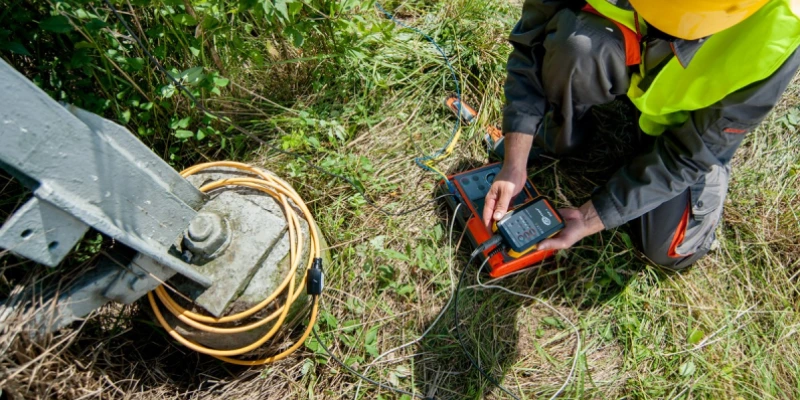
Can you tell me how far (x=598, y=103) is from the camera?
1916 mm

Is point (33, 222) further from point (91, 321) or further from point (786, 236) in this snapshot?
point (786, 236)

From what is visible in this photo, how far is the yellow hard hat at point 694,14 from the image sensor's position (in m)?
1.26

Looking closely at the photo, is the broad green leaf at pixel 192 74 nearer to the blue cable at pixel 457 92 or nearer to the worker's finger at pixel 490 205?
the blue cable at pixel 457 92

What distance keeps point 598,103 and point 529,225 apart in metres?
0.59

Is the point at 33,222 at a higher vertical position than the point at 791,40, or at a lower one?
higher

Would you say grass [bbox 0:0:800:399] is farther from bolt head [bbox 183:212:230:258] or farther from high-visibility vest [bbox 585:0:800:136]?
high-visibility vest [bbox 585:0:800:136]

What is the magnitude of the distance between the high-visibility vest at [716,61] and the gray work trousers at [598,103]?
56 millimetres

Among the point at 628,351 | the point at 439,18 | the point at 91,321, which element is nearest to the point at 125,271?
the point at 91,321

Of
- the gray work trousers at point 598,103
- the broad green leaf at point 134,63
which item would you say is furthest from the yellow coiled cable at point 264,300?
the gray work trousers at point 598,103

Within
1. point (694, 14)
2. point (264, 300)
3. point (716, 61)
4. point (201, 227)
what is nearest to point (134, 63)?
point (201, 227)

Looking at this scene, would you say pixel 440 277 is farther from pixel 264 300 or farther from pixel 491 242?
pixel 264 300

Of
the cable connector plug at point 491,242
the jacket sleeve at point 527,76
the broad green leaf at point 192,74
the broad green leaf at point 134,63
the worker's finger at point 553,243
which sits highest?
the broad green leaf at point 134,63

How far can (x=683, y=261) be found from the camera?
→ 2125 millimetres

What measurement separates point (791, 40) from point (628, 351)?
129cm
